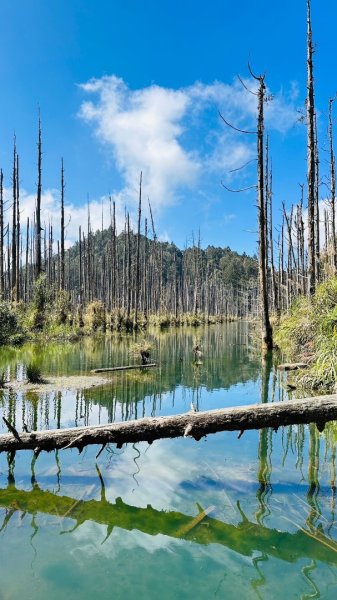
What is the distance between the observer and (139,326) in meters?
30.6

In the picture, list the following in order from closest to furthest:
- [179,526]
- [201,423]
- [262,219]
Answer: [179,526]
[201,423]
[262,219]

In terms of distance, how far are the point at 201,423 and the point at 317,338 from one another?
5.67 meters

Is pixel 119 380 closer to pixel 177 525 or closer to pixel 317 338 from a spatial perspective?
pixel 317 338

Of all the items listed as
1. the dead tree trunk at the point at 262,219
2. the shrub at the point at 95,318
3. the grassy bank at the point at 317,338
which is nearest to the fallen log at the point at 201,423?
the grassy bank at the point at 317,338

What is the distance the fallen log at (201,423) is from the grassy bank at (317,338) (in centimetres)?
327

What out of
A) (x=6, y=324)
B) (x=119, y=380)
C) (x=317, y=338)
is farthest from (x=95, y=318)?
(x=317, y=338)

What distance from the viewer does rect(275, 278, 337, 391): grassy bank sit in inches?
301

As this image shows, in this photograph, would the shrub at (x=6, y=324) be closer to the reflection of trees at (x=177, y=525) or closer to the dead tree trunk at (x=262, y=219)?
the dead tree trunk at (x=262, y=219)

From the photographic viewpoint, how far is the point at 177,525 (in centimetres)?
337

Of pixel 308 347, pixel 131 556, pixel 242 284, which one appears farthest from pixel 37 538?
pixel 242 284

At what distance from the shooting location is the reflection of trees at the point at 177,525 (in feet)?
9.89

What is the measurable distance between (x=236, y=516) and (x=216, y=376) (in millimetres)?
7161

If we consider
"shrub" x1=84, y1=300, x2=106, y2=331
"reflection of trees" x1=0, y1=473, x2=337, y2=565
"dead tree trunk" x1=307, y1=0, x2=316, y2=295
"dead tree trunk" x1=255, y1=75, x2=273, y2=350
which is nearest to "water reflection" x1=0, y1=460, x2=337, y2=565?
"reflection of trees" x1=0, y1=473, x2=337, y2=565

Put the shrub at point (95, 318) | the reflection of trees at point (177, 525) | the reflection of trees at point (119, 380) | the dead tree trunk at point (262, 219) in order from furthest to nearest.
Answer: the shrub at point (95, 318)
the dead tree trunk at point (262, 219)
the reflection of trees at point (119, 380)
the reflection of trees at point (177, 525)
